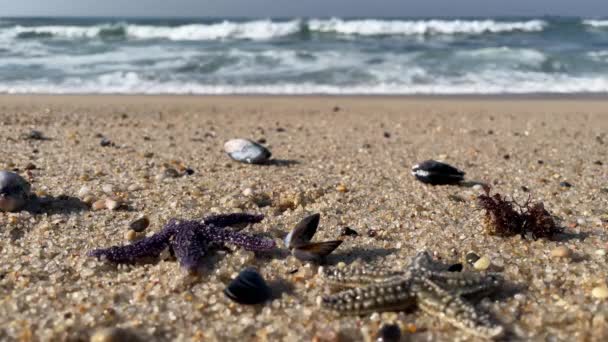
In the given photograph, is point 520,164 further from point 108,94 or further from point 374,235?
point 108,94

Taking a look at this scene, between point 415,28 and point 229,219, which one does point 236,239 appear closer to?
point 229,219

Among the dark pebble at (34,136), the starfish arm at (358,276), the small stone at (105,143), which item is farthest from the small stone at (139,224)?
the dark pebble at (34,136)

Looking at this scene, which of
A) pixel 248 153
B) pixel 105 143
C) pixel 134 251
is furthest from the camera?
pixel 105 143

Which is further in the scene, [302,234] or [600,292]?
[302,234]

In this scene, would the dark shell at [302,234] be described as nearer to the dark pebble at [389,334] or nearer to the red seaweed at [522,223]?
Answer: the dark pebble at [389,334]

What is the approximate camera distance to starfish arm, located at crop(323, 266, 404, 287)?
2.51 m

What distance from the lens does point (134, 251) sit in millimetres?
2879

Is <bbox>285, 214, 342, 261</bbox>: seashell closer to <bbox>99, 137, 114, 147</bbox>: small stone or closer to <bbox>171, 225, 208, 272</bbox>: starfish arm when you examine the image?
<bbox>171, 225, 208, 272</bbox>: starfish arm

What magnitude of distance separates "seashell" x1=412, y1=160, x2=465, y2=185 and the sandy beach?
0.07m

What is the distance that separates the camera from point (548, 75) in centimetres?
1318

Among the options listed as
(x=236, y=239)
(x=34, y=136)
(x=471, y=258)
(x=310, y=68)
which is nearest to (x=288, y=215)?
(x=236, y=239)

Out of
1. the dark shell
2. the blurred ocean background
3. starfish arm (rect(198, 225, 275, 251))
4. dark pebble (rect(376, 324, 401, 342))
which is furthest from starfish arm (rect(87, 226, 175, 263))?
the blurred ocean background

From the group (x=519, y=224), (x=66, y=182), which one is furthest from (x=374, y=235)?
(x=66, y=182)

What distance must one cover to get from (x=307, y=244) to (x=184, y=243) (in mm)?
668
